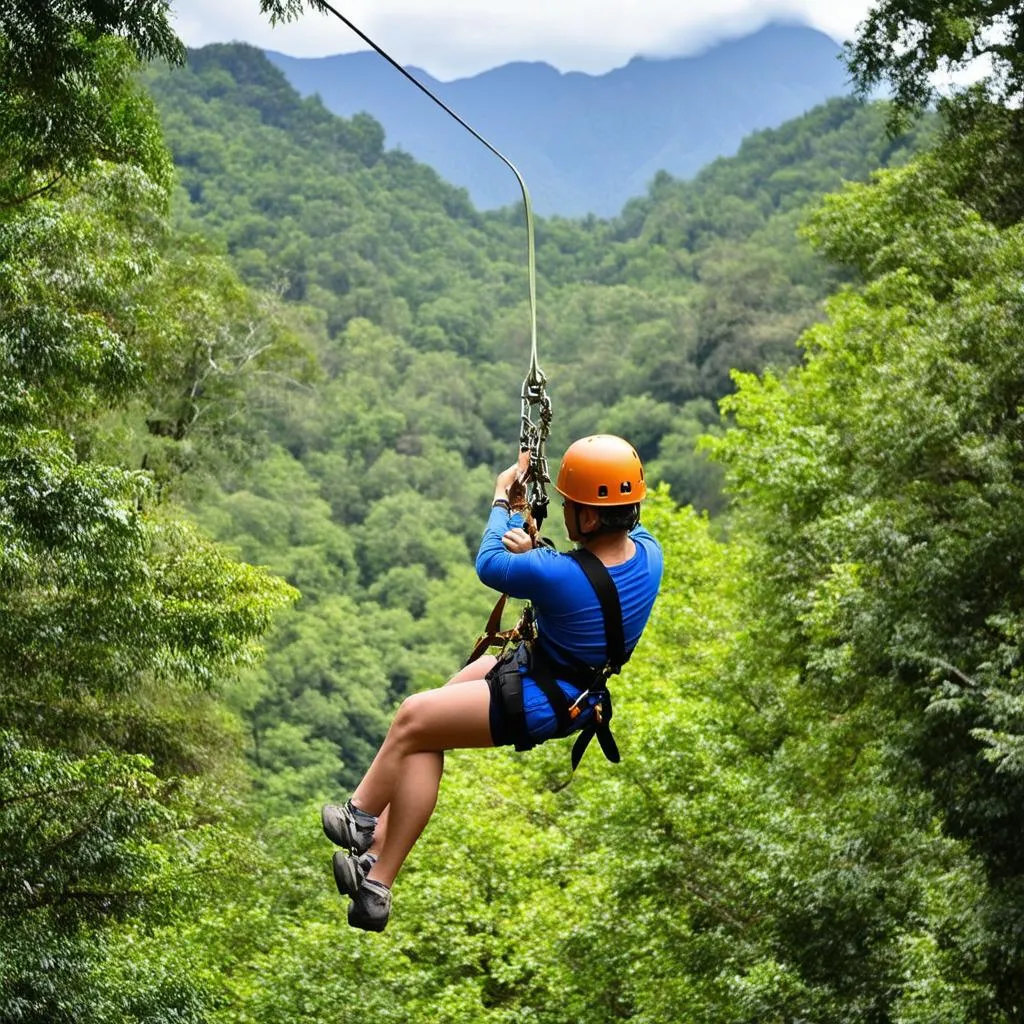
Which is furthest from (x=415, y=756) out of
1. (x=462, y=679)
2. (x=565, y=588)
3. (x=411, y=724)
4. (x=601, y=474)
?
(x=601, y=474)

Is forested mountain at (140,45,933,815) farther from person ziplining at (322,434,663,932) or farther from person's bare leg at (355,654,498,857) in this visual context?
person ziplining at (322,434,663,932)

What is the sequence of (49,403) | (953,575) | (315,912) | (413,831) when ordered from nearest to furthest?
(413,831) < (953,575) < (49,403) < (315,912)

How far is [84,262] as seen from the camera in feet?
32.3

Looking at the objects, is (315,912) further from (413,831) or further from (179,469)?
(413,831)

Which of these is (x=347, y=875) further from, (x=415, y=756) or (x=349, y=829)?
(x=415, y=756)

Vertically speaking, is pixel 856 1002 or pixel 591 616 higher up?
pixel 591 616

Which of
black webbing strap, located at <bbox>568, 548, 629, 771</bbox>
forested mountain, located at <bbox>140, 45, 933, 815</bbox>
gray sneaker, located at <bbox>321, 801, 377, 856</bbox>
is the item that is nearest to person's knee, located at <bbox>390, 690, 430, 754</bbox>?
gray sneaker, located at <bbox>321, 801, 377, 856</bbox>

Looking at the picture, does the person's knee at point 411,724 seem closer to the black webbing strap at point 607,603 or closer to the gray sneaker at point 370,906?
the gray sneaker at point 370,906

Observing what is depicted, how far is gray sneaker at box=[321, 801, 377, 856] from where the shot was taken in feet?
12.5

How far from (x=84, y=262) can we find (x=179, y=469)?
828cm

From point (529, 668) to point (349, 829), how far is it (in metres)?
0.64

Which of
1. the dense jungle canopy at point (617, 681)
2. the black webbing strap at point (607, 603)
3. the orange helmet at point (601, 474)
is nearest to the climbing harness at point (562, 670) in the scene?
the black webbing strap at point (607, 603)

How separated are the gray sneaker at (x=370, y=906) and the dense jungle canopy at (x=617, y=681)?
382 centimetres

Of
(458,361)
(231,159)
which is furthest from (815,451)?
(231,159)
